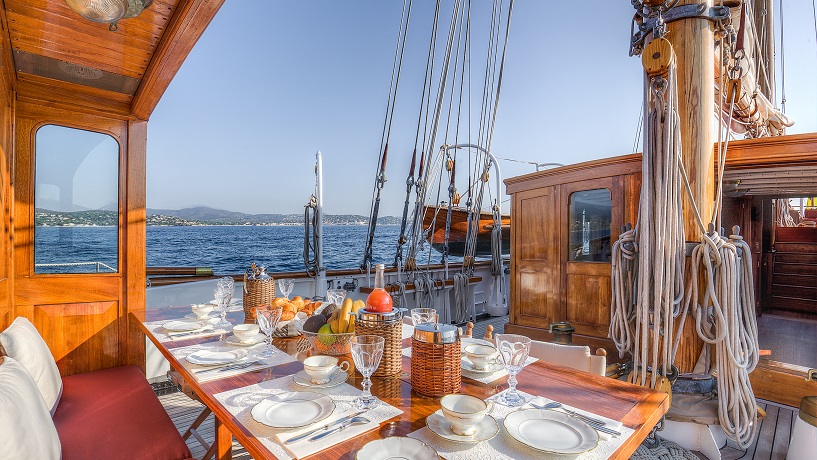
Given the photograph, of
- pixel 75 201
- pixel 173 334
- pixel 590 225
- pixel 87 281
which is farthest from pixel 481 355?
pixel 75 201

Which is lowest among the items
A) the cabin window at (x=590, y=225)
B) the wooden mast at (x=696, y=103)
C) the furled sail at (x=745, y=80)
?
the cabin window at (x=590, y=225)

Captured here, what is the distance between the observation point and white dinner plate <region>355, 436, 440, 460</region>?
0.72 metres

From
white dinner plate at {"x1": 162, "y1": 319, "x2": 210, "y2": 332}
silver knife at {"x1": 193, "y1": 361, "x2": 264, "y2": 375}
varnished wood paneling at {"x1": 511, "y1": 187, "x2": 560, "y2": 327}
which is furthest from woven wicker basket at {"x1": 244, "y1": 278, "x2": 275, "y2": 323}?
varnished wood paneling at {"x1": 511, "y1": 187, "x2": 560, "y2": 327}

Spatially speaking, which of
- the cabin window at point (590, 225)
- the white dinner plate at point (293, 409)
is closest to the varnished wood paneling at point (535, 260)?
the cabin window at point (590, 225)

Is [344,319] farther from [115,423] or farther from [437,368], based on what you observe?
[115,423]

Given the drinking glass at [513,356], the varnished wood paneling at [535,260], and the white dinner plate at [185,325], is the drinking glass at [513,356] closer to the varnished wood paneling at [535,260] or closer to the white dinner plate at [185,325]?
the white dinner plate at [185,325]

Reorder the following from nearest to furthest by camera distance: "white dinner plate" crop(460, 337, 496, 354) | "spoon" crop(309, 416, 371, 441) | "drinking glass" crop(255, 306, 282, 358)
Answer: "spoon" crop(309, 416, 371, 441), "drinking glass" crop(255, 306, 282, 358), "white dinner plate" crop(460, 337, 496, 354)

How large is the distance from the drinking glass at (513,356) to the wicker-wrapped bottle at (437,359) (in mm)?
118

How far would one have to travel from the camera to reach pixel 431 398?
105 centimetres

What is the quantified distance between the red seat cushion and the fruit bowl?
57 cm

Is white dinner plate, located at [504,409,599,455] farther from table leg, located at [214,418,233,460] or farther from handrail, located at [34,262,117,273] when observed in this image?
handrail, located at [34,262,117,273]

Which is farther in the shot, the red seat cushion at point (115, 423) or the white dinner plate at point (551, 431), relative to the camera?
the red seat cushion at point (115, 423)

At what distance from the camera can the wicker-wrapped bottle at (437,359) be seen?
1043 mm

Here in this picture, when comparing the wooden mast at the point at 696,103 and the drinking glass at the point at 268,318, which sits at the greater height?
the wooden mast at the point at 696,103
